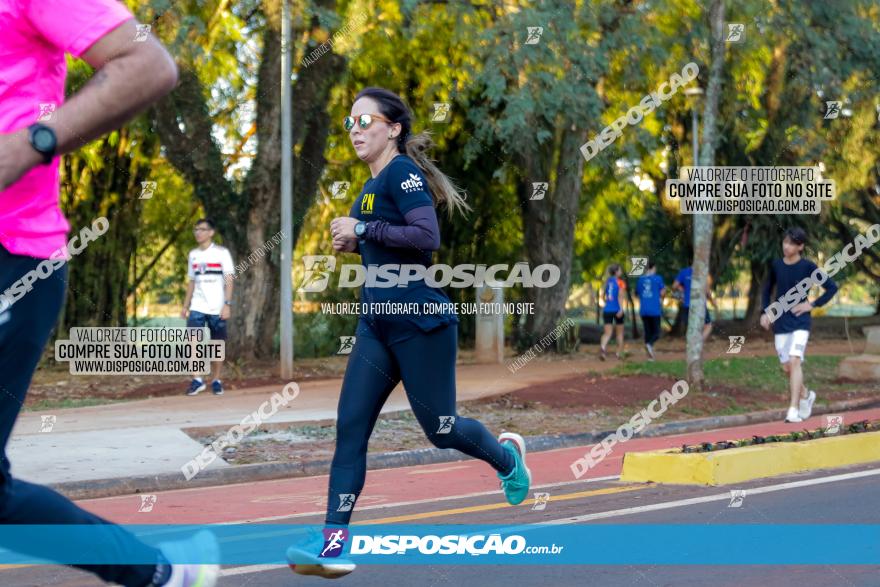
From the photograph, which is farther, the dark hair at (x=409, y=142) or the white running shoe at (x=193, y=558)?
the dark hair at (x=409, y=142)

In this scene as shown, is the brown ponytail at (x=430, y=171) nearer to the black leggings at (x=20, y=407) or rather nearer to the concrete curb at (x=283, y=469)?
the black leggings at (x=20, y=407)

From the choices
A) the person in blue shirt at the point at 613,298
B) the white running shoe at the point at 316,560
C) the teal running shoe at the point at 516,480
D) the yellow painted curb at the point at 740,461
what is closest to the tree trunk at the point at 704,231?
the yellow painted curb at the point at 740,461

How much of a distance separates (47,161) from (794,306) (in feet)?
34.2

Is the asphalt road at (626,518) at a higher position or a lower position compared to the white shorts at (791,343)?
lower

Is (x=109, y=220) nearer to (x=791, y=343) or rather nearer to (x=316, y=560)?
(x=791, y=343)

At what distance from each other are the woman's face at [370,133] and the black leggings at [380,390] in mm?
741

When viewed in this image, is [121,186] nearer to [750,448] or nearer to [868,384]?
[868,384]

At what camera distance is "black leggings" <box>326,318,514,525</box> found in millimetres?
5062

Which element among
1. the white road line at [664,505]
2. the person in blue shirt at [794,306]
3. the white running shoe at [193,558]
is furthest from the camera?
the person in blue shirt at [794,306]

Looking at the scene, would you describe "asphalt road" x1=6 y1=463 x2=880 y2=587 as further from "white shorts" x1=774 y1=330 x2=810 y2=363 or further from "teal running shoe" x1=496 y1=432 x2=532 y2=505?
"white shorts" x1=774 y1=330 x2=810 y2=363

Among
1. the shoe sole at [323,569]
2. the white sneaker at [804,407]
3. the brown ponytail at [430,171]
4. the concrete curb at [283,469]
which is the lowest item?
the concrete curb at [283,469]

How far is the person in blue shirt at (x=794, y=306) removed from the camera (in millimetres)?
11914

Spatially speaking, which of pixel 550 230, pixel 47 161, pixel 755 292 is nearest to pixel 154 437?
pixel 47 161

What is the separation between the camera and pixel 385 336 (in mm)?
5133
